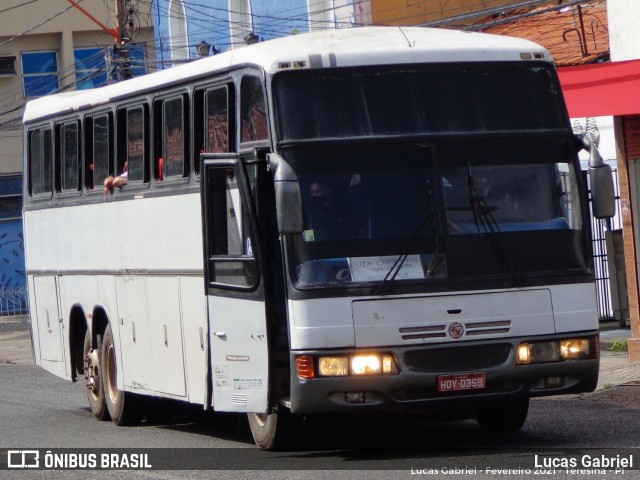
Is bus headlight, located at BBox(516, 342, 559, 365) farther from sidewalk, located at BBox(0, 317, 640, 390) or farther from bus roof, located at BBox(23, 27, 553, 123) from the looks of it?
sidewalk, located at BBox(0, 317, 640, 390)

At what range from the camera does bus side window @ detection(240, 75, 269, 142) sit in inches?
392

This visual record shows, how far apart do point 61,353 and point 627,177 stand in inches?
269

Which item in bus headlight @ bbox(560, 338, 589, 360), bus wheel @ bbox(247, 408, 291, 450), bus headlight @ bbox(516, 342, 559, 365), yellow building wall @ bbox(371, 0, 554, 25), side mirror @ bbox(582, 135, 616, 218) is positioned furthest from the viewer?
yellow building wall @ bbox(371, 0, 554, 25)

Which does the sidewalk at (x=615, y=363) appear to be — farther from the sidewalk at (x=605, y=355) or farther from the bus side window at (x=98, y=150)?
the bus side window at (x=98, y=150)

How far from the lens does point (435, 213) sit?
381 inches

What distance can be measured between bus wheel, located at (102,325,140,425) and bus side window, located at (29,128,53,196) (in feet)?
7.91

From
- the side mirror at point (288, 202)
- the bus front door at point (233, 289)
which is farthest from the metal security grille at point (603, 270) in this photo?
the side mirror at point (288, 202)

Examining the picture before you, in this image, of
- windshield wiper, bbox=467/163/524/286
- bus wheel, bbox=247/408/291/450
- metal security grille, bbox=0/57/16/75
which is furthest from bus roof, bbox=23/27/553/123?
metal security grille, bbox=0/57/16/75

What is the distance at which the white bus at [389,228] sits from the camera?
9.53 m

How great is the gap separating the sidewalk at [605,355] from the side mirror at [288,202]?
19.6 feet

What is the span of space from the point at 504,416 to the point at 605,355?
6.21m

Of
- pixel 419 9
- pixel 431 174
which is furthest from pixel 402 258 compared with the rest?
pixel 419 9

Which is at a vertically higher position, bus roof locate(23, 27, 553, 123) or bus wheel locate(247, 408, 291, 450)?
bus roof locate(23, 27, 553, 123)

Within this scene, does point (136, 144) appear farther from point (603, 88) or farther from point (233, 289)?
point (603, 88)
